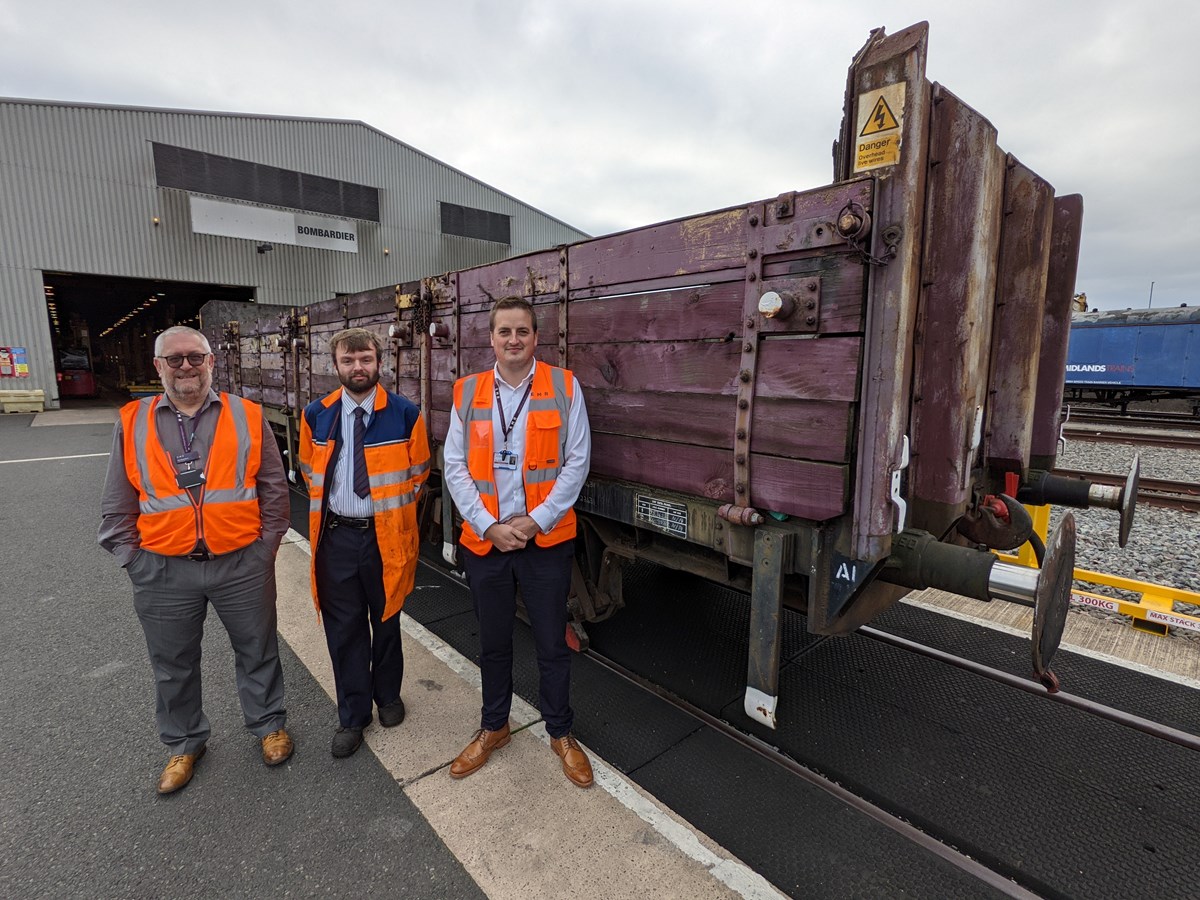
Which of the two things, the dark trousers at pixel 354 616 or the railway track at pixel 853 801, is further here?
the dark trousers at pixel 354 616

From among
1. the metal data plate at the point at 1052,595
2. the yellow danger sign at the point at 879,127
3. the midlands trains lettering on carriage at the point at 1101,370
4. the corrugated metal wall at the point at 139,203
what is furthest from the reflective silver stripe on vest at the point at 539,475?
the corrugated metal wall at the point at 139,203

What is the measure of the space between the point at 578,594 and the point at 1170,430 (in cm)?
1692

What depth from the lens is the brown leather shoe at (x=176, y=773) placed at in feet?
8.11

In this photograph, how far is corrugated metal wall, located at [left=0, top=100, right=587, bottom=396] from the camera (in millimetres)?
16688

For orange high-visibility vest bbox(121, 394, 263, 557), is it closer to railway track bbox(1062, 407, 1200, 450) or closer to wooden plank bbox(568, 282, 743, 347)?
wooden plank bbox(568, 282, 743, 347)

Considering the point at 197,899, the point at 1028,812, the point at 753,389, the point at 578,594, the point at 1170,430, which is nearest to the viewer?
the point at 197,899

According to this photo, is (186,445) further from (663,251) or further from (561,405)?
(663,251)

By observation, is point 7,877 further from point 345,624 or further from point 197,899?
point 345,624

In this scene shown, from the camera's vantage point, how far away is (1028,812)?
2.42m

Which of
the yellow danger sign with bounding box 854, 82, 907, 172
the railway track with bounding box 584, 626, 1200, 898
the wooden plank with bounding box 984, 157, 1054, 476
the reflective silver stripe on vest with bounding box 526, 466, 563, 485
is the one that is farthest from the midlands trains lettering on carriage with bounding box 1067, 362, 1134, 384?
the reflective silver stripe on vest with bounding box 526, 466, 563, 485

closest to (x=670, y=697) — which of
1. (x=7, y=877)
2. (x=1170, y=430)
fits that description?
(x=7, y=877)

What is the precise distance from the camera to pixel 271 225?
19.8 m

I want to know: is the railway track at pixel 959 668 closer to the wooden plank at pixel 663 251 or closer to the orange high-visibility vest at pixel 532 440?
the orange high-visibility vest at pixel 532 440

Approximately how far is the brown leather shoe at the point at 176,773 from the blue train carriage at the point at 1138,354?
20.3 m
